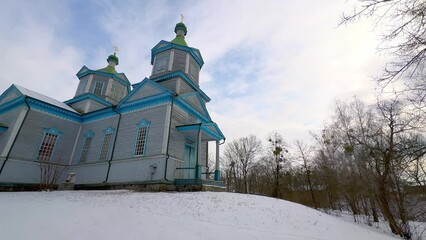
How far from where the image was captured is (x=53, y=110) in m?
15.7

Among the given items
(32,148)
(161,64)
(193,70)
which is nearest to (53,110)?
(32,148)

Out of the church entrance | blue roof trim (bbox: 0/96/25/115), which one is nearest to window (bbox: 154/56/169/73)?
the church entrance

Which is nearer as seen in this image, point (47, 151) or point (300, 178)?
point (47, 151)

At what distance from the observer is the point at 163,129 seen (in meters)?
12.7

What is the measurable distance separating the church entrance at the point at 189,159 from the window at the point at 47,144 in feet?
32.2

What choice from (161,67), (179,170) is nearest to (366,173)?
(179,170)

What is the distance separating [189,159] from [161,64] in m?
8.67

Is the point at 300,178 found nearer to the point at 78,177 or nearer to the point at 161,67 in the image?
the point at 161,67

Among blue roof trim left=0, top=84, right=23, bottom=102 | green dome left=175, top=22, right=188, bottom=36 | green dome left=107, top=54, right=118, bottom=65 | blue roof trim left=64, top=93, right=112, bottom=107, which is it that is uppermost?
green dome left=175, top=22, right=188, bottom=36

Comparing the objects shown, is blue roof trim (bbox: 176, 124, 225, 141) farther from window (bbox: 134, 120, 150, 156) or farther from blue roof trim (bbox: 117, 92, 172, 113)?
window (bbox: 134, 120, 150, 156)

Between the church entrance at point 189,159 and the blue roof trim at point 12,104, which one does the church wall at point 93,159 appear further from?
the church entrance at point 189,159

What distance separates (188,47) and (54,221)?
1612 centimetres

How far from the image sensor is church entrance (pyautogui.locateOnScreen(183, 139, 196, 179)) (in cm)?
1380

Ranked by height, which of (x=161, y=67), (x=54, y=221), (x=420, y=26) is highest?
(x=161, y=67)
